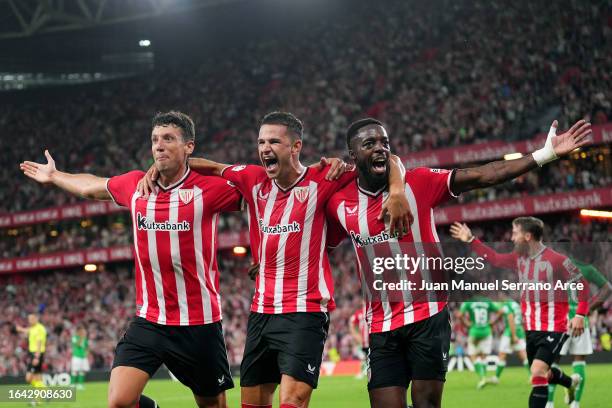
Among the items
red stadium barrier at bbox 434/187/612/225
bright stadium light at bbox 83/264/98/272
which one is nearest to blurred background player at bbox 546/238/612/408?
red stadium barrier at bbox 434/187/612/225

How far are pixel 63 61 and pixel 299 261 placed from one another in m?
43.4

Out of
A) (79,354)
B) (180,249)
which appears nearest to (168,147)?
(180,249)

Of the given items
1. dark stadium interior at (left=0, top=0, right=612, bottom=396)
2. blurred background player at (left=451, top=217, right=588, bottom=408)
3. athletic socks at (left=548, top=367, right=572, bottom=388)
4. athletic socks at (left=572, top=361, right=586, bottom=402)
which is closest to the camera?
blurred background player at (left=451, top=217, right=588, bottom=408)

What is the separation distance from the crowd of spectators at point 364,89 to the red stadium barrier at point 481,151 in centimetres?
39

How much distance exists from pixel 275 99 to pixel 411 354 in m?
31.8

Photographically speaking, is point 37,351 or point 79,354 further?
point 79,354

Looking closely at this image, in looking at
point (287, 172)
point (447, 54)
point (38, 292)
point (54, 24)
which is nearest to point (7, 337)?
point (38, 292)

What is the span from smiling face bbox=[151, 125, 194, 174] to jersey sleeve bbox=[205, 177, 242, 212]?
12.7 inches

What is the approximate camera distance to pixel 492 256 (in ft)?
31.4

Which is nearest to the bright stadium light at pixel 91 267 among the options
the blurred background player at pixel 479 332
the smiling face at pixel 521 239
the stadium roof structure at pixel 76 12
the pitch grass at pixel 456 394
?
the stadium roof structure at pixel 76 12

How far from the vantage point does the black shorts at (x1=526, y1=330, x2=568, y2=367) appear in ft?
33.4

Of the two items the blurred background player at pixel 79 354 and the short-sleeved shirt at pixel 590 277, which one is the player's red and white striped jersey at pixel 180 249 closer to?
the short-sleeved shirt at pixel 590 277

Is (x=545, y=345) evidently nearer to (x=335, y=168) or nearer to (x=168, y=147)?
(x=335, y=168)

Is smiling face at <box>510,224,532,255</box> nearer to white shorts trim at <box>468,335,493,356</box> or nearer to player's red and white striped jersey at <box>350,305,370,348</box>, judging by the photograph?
white shorts trim at <box>468,335,493,356</box>
